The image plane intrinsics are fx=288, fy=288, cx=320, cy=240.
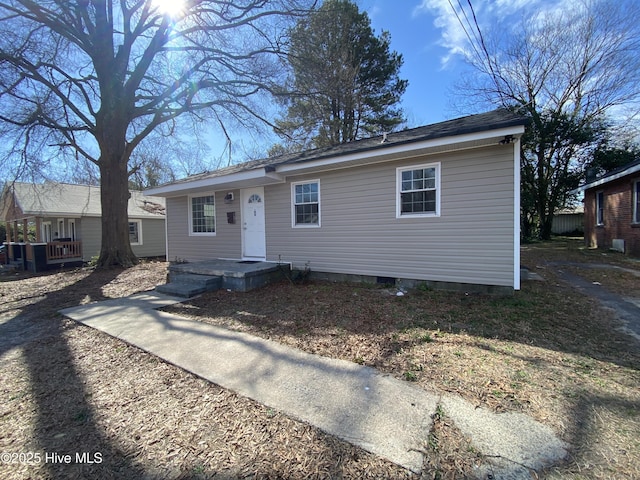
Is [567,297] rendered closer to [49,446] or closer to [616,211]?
[49,446]

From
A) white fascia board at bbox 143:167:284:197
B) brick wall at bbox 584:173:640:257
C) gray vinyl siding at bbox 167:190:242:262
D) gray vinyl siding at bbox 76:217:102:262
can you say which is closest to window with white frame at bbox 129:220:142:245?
gray vinyl siding at bbox 76:217:102:262

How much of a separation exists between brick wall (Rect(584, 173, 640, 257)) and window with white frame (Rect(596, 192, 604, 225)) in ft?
0.68

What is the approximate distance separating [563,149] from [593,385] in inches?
855

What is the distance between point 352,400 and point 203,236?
9.03 m

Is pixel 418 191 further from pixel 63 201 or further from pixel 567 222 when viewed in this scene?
pixel 567 222

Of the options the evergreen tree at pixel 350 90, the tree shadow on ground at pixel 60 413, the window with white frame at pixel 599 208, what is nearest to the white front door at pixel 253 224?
the tree shadow on ground at pixel 60 413

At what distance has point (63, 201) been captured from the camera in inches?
602

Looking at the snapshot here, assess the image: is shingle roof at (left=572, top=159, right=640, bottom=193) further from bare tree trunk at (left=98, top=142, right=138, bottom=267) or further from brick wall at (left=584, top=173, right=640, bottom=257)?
bare tree trunk at (left=98, top=142, right=138, bottom=267)

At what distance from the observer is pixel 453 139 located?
5.26m

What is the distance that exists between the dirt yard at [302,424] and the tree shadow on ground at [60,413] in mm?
11

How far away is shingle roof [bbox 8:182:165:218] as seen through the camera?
13938 millimetres

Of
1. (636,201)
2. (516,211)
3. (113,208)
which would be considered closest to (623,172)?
(636,201)

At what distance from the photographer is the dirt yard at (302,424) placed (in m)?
1.83

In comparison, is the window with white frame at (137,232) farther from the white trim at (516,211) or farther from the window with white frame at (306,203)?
the white trim at (516,211)
